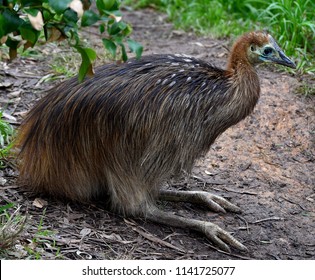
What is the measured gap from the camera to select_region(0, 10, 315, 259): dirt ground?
436 centimetres

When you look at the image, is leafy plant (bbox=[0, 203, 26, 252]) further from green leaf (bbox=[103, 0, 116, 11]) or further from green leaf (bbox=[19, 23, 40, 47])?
green leaf (bbox=[103, 0, 116, 11])

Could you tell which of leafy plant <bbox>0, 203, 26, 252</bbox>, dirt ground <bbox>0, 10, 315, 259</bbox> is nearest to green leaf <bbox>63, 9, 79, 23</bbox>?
leafy plant <bbox>0, 203, 26, 252</bbox>

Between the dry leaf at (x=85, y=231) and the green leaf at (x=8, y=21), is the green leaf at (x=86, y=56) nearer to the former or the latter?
the green leaf at (x=8, y=21)

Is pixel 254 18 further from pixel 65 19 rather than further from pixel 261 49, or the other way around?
pixel 65 19

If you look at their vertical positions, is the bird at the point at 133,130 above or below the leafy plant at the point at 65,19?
below

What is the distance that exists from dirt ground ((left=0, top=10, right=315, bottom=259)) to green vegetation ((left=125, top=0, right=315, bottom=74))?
32cm

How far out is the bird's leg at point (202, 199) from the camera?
500 cm

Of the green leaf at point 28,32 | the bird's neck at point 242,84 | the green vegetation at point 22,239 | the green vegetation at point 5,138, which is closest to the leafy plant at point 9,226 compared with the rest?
the green vegetation at point 22,239

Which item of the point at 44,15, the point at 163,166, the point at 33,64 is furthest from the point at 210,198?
the point at 33,64

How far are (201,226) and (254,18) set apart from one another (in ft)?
12.0

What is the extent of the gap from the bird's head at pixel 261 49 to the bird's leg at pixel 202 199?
3.21 ft

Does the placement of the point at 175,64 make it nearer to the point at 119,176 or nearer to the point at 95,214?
the point at 119,176

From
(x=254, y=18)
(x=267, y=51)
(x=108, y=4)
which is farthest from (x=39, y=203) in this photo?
(x=254, y=18)

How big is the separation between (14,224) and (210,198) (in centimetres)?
150
